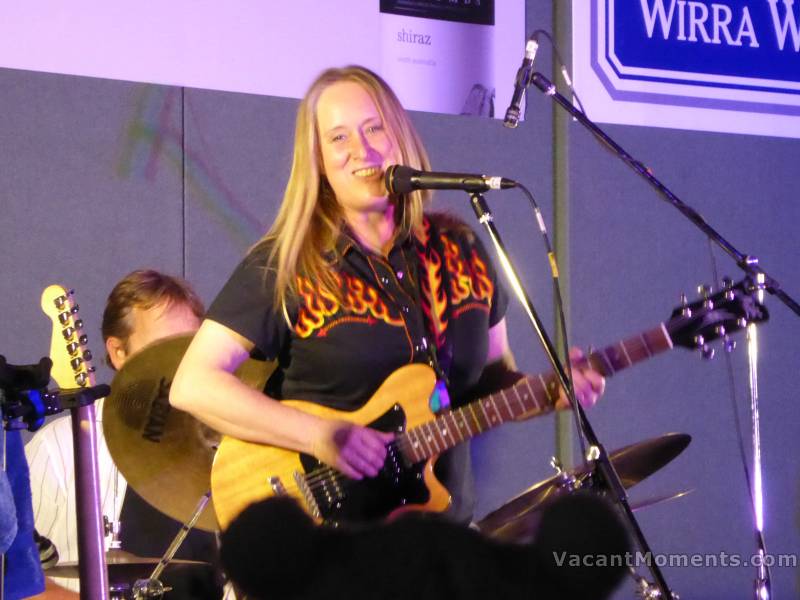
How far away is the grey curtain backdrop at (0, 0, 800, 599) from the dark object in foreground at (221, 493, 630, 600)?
3.00m

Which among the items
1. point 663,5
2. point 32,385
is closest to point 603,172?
point 663,5

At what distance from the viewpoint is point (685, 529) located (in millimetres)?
4465

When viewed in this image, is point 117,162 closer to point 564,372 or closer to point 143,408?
point 143,408

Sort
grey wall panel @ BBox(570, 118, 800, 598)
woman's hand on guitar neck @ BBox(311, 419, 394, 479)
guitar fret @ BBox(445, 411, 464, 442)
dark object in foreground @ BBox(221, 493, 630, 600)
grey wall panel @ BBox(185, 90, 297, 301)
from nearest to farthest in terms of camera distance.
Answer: dark object in foreground @ BBox(221, 493, 630, 600)
woman's hand on guitar neck @ BBox(311, 419, 394, 479)
guitar fret @ BBox(445, 411, 464, 442)
grey wall panel @ BBox(185, 90, 297, 301)
grey wall panel @ BBox(570, 118, 800, 598)

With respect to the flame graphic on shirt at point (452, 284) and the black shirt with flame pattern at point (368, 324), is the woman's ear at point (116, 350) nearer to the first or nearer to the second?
the black shirt with flame pattern at point (368, 324)

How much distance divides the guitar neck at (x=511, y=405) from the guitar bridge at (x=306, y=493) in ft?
0.69

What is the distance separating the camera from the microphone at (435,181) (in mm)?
2090

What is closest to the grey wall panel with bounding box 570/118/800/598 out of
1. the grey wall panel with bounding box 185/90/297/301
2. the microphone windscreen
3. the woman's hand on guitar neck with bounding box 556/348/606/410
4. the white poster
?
the white poster

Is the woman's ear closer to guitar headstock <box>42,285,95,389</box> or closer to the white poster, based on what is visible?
guitar headstock <box>42,285,95,389</box>

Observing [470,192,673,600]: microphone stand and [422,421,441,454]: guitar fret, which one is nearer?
[470,192,673,600]: microphone stand

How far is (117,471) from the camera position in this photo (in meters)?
3.14

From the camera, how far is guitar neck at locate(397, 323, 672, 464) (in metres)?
2.30

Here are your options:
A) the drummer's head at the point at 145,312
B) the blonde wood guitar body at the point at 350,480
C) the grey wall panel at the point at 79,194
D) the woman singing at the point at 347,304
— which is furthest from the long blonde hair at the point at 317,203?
the grey wall panel at the point at 79,194

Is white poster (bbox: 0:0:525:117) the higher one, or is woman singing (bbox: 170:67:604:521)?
white poster (bbox: 0:0:525:117)
